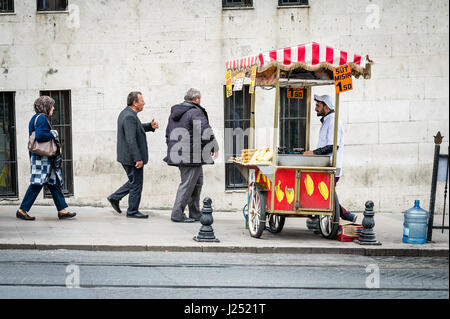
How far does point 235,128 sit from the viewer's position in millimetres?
13594

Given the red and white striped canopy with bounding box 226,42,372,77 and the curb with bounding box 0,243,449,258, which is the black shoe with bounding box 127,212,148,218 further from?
the red and white striped canopy with bounding box 226,42,372,77

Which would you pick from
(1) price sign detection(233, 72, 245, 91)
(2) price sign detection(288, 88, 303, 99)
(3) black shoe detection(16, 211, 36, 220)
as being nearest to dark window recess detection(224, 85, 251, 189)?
(2) price sign detection(288, 88, 303, 99)

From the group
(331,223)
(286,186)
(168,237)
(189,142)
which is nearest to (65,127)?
(189,142)

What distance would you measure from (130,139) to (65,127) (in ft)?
8.95

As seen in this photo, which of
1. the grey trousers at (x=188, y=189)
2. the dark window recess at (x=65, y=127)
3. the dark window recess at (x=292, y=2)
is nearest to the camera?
the grey trousers at (x=188, y=189)

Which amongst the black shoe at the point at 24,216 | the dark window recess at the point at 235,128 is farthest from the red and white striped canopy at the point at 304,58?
the black shoe at the point at 24,216

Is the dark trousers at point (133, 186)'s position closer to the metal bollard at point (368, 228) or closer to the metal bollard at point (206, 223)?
the metal bollard at point (206, 223)

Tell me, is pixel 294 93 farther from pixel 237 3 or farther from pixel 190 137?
pixel 237 3

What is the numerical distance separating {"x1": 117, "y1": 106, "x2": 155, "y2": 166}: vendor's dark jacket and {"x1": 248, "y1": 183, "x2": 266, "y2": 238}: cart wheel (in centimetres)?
214

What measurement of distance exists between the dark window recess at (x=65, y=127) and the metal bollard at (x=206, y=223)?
16.0 feet

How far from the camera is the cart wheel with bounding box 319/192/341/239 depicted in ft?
31.7

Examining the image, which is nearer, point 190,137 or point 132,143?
point 190,137

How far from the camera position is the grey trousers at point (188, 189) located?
11.3m
